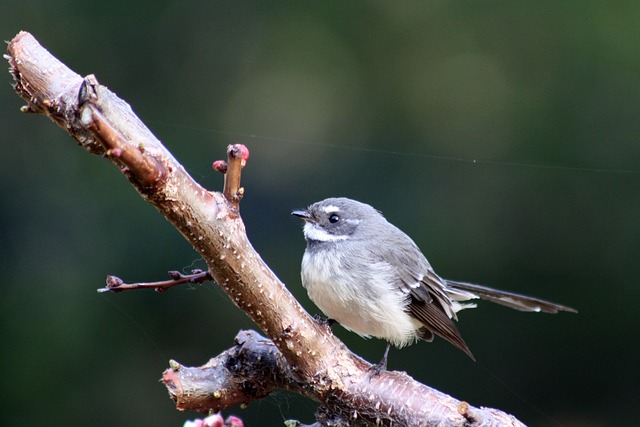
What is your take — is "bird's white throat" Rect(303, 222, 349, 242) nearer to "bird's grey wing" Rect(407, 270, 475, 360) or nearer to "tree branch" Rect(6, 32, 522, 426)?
"bird's grey wing" Rect(407, 270, 475, 360)

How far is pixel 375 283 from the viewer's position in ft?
10.5

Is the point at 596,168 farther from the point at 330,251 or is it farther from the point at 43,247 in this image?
the point at 43,247

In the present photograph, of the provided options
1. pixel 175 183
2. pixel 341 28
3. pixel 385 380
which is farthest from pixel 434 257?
pixel 175 183

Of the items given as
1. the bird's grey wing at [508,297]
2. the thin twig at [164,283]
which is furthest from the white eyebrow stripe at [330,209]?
the thin twig at [164,283]

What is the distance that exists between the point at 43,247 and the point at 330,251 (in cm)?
215

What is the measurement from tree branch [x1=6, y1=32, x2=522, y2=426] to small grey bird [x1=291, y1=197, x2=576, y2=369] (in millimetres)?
703

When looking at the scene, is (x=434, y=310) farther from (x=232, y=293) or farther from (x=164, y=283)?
(x=164, y=283)

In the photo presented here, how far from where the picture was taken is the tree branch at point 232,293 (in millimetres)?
1762

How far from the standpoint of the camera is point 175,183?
6.08 feet

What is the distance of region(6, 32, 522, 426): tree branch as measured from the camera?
69.4 inches

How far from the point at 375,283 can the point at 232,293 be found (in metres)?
1.22

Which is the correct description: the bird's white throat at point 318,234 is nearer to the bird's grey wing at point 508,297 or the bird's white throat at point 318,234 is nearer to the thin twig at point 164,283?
the bird's grey wing at point 508,297

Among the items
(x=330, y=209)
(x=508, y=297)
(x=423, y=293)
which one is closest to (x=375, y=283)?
(x=423, y=293)

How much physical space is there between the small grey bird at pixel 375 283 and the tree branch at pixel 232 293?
703mm
